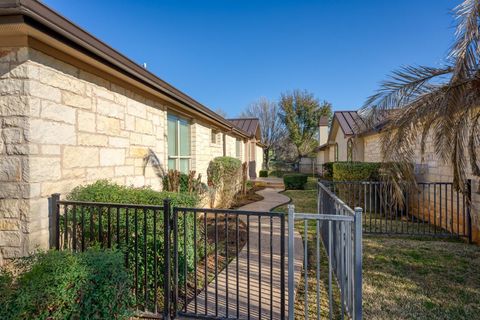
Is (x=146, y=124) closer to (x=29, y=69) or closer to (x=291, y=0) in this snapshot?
(x=29, y=69)

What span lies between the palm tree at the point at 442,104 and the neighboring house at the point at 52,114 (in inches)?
161

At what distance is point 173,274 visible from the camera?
303 cm

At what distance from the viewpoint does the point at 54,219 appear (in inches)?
120

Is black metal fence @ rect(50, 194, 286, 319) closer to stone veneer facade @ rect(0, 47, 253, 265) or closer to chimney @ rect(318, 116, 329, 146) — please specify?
stone veneer facade @ rect(0, 47, 253, 265)

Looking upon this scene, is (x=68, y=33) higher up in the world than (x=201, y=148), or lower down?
higher up

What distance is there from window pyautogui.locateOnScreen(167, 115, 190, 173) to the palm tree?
181 inches

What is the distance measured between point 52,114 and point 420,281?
5.59 m

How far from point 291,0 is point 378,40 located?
333 centimetres

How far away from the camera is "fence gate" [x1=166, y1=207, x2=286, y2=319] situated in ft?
9.05

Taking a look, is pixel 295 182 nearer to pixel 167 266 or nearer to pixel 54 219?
pixel 167 266

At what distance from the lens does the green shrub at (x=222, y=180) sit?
9.01m

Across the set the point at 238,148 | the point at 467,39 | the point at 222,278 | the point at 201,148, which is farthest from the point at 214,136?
the point at 467,39

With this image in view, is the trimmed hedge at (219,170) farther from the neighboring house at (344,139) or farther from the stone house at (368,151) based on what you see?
the neighboring house at (344,139)

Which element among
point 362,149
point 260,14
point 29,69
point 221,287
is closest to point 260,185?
point 362,149
